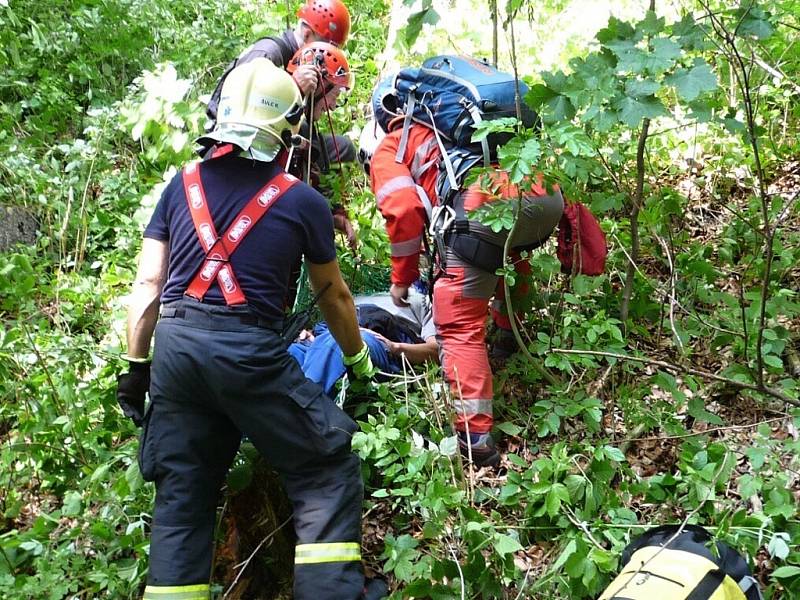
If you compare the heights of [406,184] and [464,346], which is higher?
[406,184]

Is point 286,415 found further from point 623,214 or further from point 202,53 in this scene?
point 202,53

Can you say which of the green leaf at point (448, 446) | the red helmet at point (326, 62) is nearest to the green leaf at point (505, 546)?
the green leaf at point (448, 446)

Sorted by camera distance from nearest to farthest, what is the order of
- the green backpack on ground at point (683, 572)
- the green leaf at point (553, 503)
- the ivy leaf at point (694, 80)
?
the green backpack on ground at point (683, 572) → the ivy leaf at point (694, 80) → the green leaf at point (553, 503)

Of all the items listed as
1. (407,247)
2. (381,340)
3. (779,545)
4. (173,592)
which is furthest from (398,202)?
(779,545)

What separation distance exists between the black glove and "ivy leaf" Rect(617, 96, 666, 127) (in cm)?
214

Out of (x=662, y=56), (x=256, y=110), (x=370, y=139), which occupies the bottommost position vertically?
(x=370, y=139)

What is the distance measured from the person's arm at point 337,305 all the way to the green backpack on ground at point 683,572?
1433mm

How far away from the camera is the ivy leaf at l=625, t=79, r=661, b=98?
211 cm

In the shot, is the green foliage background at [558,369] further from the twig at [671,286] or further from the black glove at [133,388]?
the black glove at [133,388]

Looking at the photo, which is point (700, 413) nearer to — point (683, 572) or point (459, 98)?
point (683, 572)

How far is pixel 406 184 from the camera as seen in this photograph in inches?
131

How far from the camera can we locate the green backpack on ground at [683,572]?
1.88 meters

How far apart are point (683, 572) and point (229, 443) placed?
171 centimetres

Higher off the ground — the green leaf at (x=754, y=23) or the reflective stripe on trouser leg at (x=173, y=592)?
the green leaf at (x=754, y=23)
